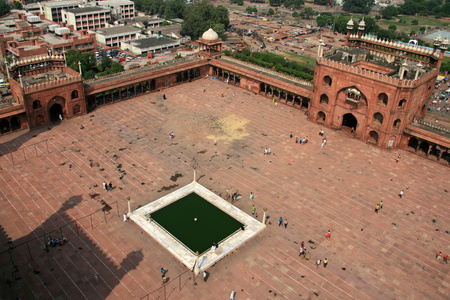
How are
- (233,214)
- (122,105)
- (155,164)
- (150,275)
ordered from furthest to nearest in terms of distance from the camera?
(122,105)
(155,164)
(233,214)
(150,275)

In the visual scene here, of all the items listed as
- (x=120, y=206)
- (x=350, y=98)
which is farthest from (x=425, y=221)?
(x=120, y=206)

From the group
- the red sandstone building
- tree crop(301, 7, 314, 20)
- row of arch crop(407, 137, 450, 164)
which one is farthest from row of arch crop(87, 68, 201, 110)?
tree crop(301, 7, 314, 20)

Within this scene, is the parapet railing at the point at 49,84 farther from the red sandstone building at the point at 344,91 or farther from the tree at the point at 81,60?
the tree at the point at 81,60

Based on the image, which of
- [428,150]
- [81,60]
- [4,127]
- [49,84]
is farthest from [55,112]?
[428,150]

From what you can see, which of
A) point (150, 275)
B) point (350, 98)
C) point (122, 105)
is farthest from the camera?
point (122, 105)

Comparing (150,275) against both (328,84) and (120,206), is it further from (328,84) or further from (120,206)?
(328,84)

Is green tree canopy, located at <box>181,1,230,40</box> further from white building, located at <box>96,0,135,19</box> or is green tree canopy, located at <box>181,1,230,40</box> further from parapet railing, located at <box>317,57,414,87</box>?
parapet railing, located at <box>317,57,414,87</box>

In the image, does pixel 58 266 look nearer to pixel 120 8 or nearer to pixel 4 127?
pixel 4 127
